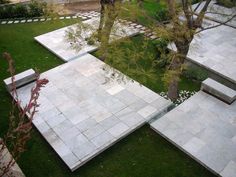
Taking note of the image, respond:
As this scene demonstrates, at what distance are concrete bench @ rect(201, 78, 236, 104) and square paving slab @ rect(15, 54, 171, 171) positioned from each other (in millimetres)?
1571

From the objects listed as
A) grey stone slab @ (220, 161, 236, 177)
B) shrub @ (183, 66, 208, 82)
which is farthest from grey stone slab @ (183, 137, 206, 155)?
shrub @ (183, 66, 208, 82)

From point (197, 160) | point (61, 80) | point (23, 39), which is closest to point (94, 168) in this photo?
point (197, 160)

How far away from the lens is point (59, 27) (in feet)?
49.1

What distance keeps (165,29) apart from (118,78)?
3.09 m

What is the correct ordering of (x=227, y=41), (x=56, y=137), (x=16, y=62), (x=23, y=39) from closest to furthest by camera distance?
(x=56, y=137), (x=16, y=62), (x=227, y=41), (x=23, y=39)

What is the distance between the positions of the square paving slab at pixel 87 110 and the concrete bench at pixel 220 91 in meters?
1.57

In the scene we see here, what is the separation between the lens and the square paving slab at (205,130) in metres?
7.65

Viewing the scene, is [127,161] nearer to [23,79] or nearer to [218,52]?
[23,79]

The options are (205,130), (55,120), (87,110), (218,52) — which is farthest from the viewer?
(218,52)

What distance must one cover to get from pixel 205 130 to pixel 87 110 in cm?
399

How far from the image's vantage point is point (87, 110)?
9.34 m

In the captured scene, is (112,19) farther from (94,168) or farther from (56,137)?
(94,168)

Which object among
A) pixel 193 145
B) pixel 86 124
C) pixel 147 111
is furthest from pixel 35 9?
pixel 193 145

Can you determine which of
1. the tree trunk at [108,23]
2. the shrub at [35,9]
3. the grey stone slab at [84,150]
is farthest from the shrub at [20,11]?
the grey stone slab at [84,150]
